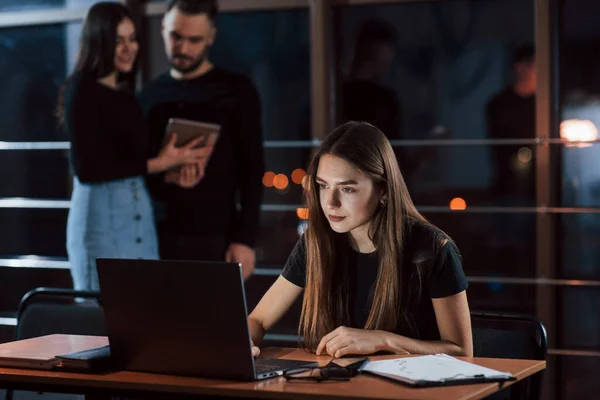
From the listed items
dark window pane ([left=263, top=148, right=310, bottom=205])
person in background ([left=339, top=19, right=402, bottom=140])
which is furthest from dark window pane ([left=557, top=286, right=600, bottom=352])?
dark window pane ([left=263, top=148, right=310, bottom=205])

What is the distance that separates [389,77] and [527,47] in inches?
27.3

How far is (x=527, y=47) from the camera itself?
4801 mm

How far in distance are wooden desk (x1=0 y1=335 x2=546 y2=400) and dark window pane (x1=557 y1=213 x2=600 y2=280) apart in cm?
258

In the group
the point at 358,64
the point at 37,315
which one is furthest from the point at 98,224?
the point at 358,64

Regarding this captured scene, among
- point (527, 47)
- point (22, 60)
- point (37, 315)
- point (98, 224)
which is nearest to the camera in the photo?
point (37, 315)

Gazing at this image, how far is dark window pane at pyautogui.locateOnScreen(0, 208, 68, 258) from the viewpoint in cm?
562

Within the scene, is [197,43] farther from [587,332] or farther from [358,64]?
[587,332]

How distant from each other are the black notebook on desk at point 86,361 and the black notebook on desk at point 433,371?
0.61 meters

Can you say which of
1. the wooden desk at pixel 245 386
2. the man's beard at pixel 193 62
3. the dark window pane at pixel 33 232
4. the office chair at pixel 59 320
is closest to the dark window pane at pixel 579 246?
the man's beard at pixel 193 62

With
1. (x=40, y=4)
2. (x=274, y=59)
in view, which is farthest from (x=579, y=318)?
(x=40, y=4)

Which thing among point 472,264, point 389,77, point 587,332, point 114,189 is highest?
point 389,77

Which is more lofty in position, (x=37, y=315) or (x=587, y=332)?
(x=37, y=315)

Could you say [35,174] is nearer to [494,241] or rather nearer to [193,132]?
[193,132]

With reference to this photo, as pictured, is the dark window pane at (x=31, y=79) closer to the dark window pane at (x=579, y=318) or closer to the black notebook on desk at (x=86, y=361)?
the dark window pane at (x=579, y=318)
